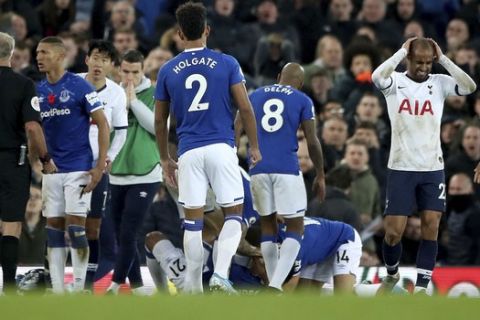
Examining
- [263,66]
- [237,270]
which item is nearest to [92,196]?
[237,270]

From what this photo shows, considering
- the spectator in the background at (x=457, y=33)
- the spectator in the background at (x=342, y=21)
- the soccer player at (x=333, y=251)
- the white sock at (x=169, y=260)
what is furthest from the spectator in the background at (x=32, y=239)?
the spectator in the background at (x=457, y=33)

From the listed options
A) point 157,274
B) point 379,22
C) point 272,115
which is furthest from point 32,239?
point 379,22

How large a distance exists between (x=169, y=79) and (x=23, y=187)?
1.74 m

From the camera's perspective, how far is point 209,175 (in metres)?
13.3

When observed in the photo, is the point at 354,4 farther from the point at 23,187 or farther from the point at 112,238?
the point at 23,187

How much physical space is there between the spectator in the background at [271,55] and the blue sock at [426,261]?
6985 millimetres

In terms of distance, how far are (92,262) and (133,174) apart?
0.99 metres

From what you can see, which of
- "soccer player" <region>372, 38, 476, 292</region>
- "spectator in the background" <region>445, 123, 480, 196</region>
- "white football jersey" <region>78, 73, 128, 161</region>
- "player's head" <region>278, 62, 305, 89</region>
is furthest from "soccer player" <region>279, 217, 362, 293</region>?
"spectator in the background" <region>445, 123, 480, 196</region>

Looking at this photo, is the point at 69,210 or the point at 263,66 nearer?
the point at 69,210

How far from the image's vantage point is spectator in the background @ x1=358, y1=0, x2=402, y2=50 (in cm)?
2233

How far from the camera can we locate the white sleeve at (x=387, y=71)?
46.9 ft

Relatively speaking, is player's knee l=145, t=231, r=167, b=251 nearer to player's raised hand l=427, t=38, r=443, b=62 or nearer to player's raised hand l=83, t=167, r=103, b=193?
player's raised hand l=83, t=167, r=103, b=193

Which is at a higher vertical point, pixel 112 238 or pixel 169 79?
pixel 169 79

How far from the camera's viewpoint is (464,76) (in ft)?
47.2
